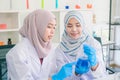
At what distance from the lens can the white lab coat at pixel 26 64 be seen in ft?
4.43

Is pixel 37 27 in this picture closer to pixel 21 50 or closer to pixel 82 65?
pixel 21 50

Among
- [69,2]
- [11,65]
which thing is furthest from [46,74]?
[69,2]

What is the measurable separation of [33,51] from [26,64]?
14cm

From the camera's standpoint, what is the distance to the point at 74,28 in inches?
63.0

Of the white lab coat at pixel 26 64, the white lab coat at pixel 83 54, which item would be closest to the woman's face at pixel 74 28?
the white lab coat at pixel 83 54

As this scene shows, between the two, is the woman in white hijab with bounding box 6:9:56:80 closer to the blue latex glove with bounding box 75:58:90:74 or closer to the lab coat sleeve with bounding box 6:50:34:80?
the lab coat sleeve with bounding box 6:50:34:80

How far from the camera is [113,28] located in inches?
158

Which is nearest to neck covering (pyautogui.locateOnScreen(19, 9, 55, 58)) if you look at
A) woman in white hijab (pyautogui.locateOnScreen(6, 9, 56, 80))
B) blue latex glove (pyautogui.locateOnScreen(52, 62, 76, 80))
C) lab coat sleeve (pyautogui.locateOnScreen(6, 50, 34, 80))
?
woman in white hijab (pyautogui.locateOnScreen(6, 9, 56, 80))

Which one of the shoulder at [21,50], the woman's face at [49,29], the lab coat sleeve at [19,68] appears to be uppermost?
the woman's face at [49,29]

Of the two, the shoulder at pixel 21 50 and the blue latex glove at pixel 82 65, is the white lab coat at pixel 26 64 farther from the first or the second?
the blue latex glove at pixel 82 65

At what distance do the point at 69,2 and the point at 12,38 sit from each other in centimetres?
110

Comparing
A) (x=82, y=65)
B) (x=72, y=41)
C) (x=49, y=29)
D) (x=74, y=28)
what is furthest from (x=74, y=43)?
(x=82, y=65)

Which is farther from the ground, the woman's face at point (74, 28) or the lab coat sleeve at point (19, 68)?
the woman's face at point (74, 28)

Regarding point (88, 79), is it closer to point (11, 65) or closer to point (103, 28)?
point (11, 65)
